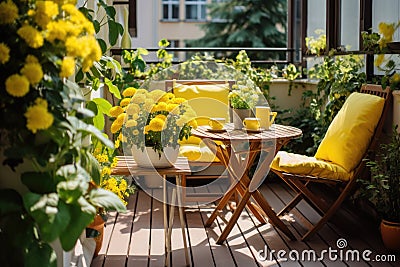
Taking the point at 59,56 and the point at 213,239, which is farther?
the point at 213,239

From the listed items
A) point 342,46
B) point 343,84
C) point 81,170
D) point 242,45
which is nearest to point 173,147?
point 81,170

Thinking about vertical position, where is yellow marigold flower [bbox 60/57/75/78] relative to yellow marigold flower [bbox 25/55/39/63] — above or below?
below

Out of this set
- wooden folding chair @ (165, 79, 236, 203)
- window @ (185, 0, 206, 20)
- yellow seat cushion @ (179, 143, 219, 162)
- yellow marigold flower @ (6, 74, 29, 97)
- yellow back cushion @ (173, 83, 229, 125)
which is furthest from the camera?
window @ (185, 0, 206, 20)

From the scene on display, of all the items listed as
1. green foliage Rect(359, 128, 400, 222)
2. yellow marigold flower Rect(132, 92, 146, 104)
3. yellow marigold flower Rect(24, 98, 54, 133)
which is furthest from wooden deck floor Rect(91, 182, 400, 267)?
yellow marigold flower Rect(24, 98, 54, 133)

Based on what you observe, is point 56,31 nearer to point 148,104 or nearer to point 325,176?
point 148,104

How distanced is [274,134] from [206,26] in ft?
45.4

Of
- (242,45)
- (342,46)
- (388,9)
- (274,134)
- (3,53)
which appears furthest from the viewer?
(242,45)

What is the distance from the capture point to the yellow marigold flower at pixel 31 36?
74.4 inches

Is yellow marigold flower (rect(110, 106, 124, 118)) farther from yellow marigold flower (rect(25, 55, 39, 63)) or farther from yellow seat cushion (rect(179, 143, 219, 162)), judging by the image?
yellow marigold flower (rect(25, 55, 39, 63))

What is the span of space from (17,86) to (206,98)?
3568 millimetres

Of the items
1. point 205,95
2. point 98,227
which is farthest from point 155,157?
point 205,95

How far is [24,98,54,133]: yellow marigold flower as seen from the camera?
1.85 m

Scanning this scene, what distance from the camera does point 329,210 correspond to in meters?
4.02

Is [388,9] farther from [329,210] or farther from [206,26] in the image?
[206,26]
